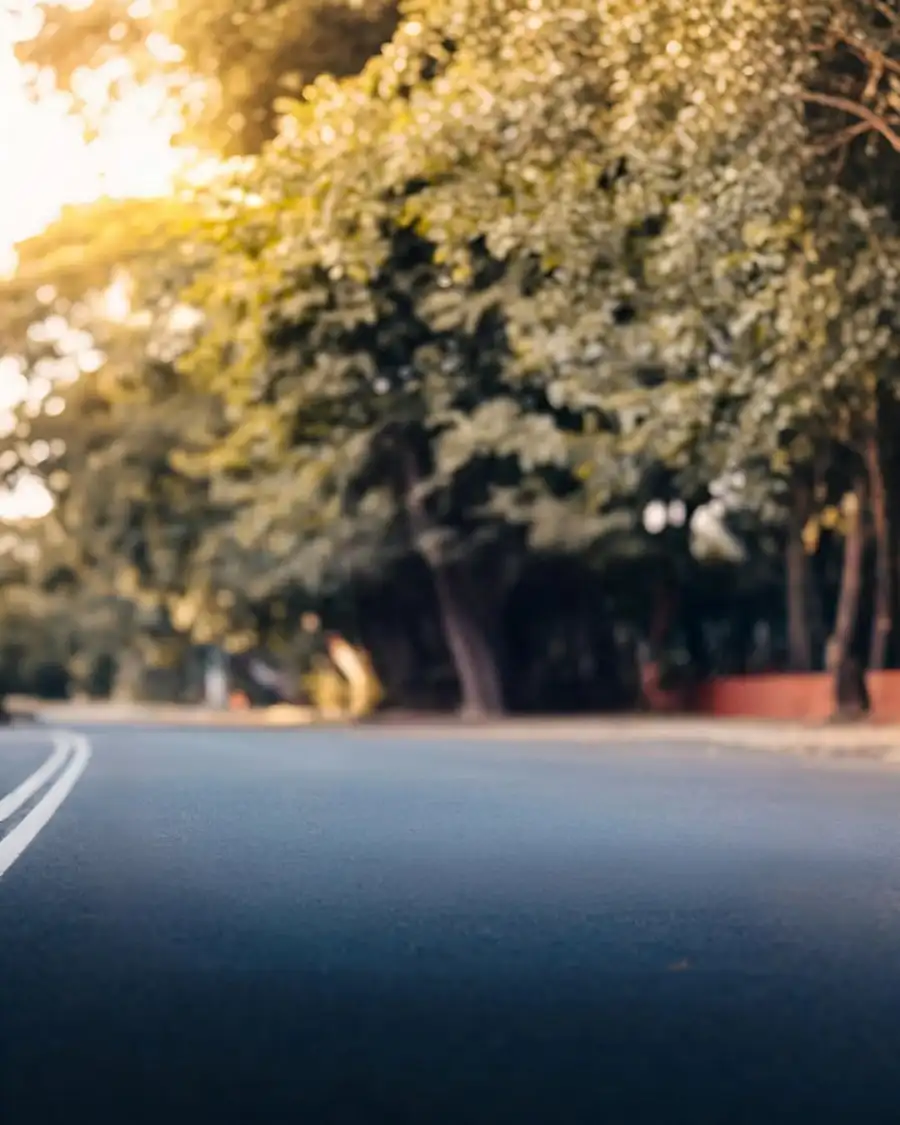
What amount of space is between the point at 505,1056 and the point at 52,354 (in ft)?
162

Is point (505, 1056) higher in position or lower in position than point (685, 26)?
lower

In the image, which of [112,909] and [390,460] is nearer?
[112,909]

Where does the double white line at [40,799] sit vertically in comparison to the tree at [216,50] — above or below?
below

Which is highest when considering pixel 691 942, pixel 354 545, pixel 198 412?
pixel 198 412

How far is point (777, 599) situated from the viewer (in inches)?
2432

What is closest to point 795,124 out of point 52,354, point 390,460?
point 390,460

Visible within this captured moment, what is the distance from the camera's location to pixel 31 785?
20062 mm

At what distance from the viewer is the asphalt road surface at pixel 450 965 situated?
19.6 ft

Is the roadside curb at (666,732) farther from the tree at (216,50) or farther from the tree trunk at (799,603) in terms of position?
the tree at (216,50)

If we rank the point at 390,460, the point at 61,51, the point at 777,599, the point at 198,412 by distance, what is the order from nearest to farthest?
the point at 61,51
the point at 390,460
the point at 198,412
the point at 777,599

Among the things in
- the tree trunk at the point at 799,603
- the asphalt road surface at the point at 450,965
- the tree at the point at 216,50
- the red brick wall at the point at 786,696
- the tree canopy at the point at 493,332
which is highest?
the tree at the point at 216,50

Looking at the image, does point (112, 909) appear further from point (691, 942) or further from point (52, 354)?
point (52, 354)


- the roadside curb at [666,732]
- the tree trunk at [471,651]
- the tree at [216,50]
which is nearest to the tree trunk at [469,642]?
the tree trunk at [471,651]

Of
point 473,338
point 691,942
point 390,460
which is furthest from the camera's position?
point 390,460
